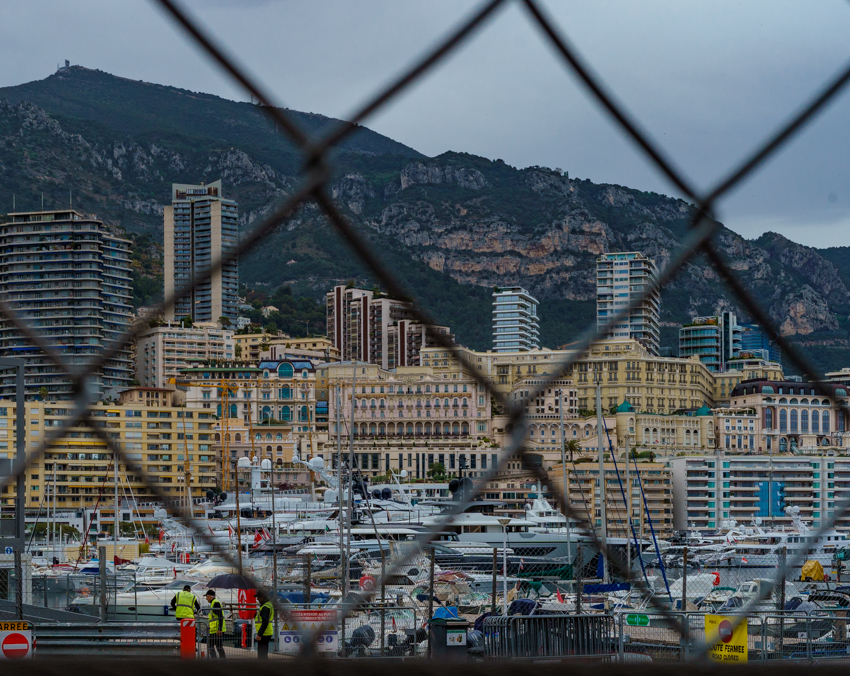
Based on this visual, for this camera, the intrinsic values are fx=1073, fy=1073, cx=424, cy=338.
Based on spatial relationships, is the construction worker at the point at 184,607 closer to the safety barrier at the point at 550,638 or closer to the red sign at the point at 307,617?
the safety barrier at the point at 550,638

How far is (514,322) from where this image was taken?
36562 millimetres

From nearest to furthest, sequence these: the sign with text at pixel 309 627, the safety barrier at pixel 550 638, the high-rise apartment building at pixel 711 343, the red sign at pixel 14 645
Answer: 1. the sign with text at pixel 309 627
2. the red sign at pixel 14 645
3. the safety barrier at pixel 550 638
4. the high-rise apartment building at pixel 711 343

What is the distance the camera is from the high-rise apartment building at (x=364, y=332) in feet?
129

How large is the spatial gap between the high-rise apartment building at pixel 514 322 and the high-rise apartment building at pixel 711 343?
1115 centimetres

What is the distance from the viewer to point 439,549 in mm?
15773

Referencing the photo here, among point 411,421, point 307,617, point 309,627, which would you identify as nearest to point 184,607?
point 307,617

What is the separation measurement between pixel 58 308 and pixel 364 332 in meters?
38.7

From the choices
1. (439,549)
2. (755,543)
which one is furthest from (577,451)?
(439,549)

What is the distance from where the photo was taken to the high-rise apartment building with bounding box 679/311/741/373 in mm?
47344

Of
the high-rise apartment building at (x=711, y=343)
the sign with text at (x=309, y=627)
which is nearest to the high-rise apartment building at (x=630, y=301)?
the sign with text at (x=309, y=627)

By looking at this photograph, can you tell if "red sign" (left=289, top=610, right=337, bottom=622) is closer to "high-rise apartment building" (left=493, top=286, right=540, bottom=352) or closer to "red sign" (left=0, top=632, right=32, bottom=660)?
"red sign" (left=0, top=632, right=32, bottom=660)

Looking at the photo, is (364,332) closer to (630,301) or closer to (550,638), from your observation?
(550,638)

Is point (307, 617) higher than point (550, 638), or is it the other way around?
point (307, 617)

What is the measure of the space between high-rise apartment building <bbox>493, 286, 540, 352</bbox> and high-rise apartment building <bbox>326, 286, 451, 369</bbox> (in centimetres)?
347
